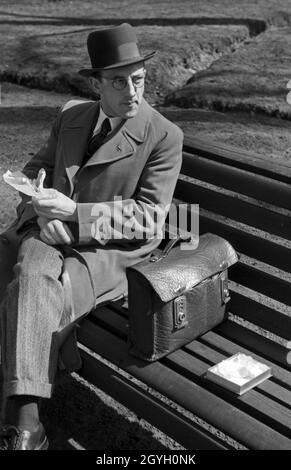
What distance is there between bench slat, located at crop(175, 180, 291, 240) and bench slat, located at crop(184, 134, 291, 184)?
0.54 feet

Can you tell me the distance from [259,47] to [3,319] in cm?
655

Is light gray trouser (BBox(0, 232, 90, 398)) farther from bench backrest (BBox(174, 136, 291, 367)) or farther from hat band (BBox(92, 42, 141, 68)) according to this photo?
hat band (BBox(92, 42, 141, 68))

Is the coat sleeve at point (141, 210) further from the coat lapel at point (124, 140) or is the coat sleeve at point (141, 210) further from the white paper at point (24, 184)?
the white paper at point (24, 184)

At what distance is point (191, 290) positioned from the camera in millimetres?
3426

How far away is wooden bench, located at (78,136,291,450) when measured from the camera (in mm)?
3070

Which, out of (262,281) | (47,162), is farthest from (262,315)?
(47,162)

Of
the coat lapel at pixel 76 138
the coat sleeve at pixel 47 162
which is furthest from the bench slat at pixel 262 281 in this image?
the coat sleeve at pixel 47 162

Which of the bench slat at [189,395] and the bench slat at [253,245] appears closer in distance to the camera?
the bench slat at [189,395]

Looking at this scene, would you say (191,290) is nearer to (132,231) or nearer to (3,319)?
(132,231)

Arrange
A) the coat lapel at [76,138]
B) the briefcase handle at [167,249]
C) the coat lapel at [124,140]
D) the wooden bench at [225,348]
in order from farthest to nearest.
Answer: the coat lapel at [76,138] → the coat lapel at [124,140] → the briefcase handle at [167,249] → the wooden bench at [225,348]

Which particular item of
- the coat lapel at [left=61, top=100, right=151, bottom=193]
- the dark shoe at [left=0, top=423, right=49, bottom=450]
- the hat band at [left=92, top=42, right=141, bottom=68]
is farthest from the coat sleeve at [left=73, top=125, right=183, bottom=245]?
the dark shoe at [left=0, top=423, right=49, bottom=450]

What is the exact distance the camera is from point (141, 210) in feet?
12.0

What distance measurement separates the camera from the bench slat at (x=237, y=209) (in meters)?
3.67

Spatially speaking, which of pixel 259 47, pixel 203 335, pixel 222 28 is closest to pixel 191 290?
pixel 203 335
